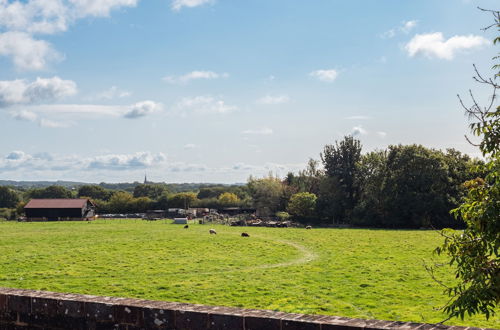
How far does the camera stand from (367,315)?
539 inches

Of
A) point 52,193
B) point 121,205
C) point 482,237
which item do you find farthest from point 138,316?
point 52,193

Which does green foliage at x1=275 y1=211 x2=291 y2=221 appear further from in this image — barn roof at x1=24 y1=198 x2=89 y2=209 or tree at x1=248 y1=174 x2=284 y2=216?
barn roof at x1=24 y1=198 x2=89 y2=209

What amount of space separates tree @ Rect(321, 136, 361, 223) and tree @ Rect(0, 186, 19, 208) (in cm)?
8929

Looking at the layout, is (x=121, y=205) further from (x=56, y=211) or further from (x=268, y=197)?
(x=268, y=197)

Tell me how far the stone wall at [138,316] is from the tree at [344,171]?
205 ft

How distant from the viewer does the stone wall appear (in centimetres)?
522

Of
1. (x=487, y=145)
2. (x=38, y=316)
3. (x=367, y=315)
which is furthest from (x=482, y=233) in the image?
(x=367, y=315)

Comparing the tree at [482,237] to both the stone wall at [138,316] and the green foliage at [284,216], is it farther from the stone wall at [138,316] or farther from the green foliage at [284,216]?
the green foliage at [284,216]

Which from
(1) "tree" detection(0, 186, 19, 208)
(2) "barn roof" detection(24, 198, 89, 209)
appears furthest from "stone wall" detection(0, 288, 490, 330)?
(1) "tree" detection(0, 186, 19, 208)

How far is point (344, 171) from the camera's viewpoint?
233 feet

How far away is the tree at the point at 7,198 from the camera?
119m

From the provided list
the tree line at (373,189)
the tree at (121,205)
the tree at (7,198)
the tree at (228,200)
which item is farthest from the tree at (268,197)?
the tree at (7,198)

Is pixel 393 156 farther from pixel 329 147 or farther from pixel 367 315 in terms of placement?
pixel 367 315

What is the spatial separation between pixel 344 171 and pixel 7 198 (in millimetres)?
94280
